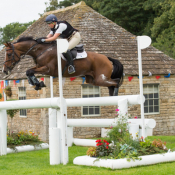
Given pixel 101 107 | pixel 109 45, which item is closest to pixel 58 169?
pixel 101 107

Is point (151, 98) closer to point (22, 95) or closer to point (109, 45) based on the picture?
point (109, 45)

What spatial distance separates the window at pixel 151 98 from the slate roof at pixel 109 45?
81 centimetres

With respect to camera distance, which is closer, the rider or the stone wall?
the rider

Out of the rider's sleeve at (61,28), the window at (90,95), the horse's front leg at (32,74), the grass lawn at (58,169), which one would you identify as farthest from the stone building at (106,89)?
the horse's front leg at (32,74)

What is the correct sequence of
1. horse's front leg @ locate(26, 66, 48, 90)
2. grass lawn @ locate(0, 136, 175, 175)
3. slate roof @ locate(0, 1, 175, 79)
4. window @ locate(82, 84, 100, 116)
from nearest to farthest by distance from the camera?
grass lawn @ locate(0, 136, 175, 175) → horse's front leg @ locate(26, 66, 48, 90) → window @ locate(82, 84, 100, 116) → slate roof @ locate(0, 1, 175, 79)

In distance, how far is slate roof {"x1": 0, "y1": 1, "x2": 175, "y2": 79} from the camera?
53.4 ft

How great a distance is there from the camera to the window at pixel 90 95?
1584 cm

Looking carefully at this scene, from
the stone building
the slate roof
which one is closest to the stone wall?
the stone building

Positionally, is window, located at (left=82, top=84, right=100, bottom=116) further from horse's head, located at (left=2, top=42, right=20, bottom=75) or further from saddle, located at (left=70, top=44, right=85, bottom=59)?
horse's head, located at (left=2, top=42, right=20, bottom=75)

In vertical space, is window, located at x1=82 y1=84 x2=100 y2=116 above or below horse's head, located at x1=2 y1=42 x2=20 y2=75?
below

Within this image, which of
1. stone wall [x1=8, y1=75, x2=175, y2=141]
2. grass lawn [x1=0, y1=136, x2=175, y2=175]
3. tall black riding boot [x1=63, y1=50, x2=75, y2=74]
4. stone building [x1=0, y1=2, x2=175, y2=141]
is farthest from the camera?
stone building [x1=0, y1=2, x2=175, y2=141]

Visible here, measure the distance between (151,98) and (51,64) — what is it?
9679 millimetres

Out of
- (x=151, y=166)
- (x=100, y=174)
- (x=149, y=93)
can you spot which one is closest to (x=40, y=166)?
(x=100, y=174)

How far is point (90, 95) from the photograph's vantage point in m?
15.9
